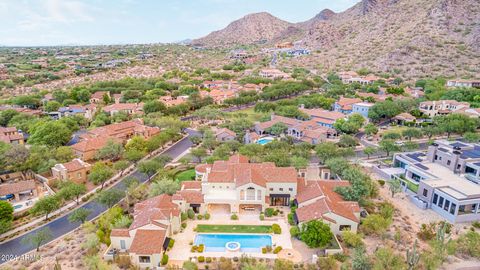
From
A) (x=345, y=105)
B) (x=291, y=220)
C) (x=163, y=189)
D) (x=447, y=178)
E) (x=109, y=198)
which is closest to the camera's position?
(x=291, y=220)

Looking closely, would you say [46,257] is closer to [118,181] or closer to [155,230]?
[155,230]

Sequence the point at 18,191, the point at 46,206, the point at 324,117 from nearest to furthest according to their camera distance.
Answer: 1. the point at 46,206
2. the point at 18,191
3. the point at 324,117

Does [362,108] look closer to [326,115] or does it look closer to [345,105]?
[345,105]

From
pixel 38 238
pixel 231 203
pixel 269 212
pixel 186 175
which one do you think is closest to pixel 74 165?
pixel 186 175

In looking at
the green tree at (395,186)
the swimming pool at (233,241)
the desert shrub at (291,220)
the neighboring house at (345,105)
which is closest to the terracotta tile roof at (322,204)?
the desert shrub at (291,220)

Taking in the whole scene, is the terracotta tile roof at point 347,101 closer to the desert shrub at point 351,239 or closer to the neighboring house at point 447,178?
the neighboring house at point 447,178

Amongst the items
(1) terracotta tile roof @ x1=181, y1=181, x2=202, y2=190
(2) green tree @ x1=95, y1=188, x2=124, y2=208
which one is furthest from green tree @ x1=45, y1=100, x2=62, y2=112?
→ (1) terracotta tile roof @ x1=181, y1=181, x2=202, y2=190
